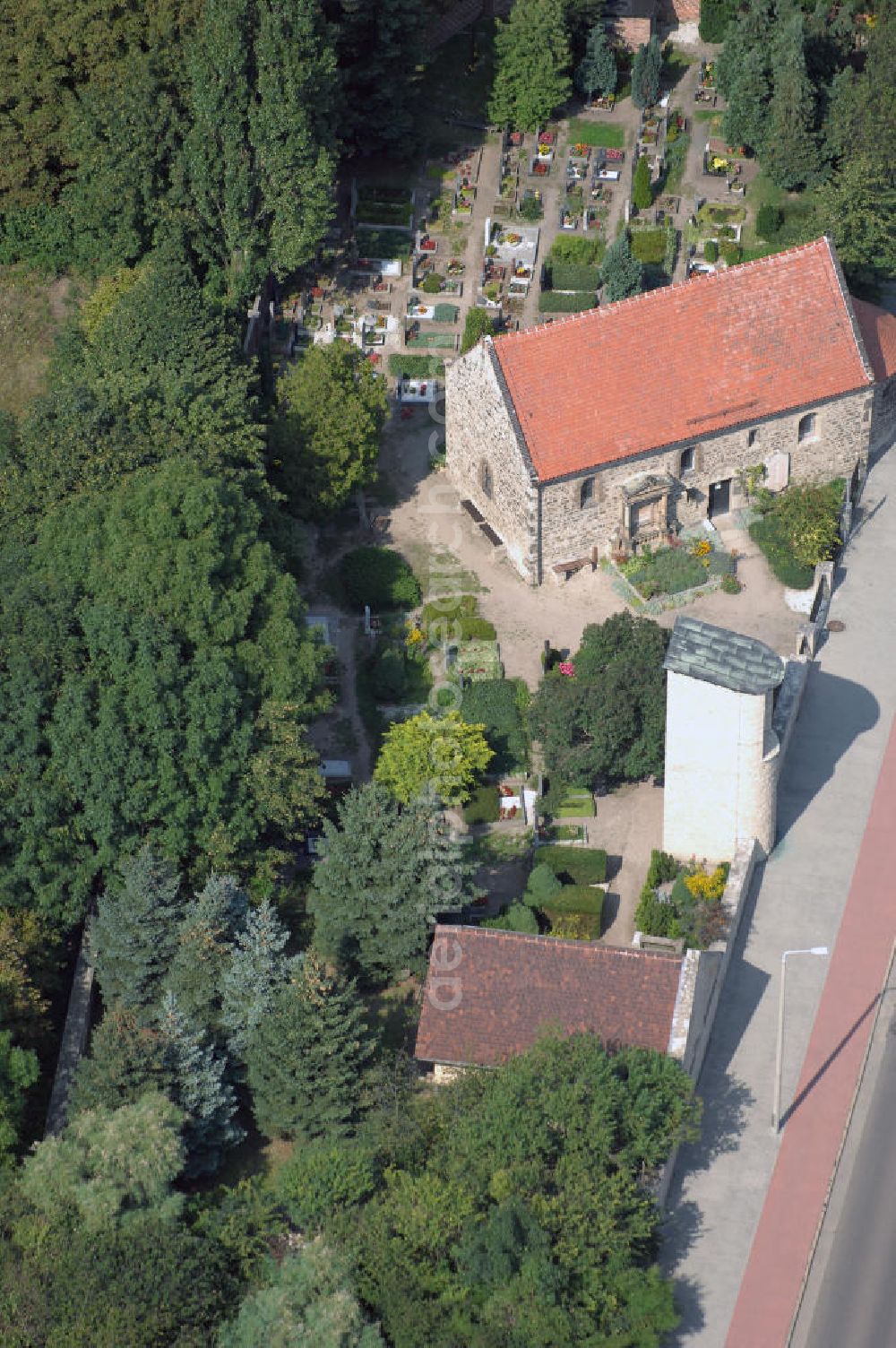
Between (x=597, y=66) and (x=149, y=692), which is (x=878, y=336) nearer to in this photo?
(x=597, y=66)

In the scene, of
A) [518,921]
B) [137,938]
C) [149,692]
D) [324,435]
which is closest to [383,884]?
[518,921]

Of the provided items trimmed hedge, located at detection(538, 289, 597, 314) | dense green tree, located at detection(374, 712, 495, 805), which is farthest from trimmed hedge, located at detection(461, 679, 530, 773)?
trimmed hedge, located at detection(538, 289, 597, 314)

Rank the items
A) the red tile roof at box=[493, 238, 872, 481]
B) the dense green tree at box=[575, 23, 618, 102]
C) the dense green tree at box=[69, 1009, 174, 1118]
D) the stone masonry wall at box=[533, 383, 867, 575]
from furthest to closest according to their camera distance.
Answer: the dense green tree at box=[575, 23, 618, 102]
the stone masonry wall at box=[533, 383, 867, 575]
the red tile roof at box=[493, 238, 872, 481]
the dense green tree at box=[69, 1009, 174, 1118]

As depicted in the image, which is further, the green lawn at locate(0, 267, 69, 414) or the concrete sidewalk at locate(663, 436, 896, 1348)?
the green lawn at locate(0, 267, 69, 414)

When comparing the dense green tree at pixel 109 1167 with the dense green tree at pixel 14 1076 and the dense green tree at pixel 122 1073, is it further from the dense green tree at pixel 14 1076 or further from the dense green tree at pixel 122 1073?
the dense green tree at pixel 14 1076

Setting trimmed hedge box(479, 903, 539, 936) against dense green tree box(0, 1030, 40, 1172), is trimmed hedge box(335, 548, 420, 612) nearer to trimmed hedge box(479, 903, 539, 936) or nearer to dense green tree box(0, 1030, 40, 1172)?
trimmed hedge box(479, 903, 539, 936)

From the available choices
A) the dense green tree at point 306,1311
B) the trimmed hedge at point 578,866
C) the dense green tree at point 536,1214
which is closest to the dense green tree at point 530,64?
the trimmed hedge at point 578,866
